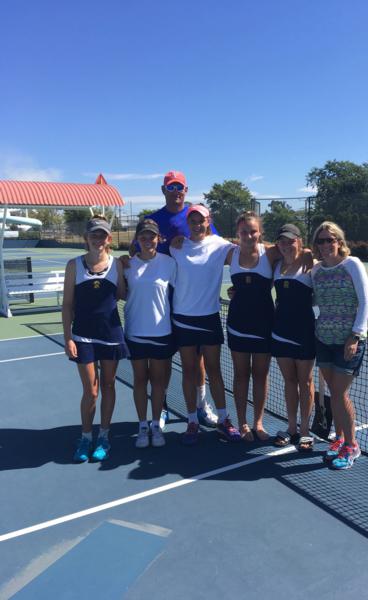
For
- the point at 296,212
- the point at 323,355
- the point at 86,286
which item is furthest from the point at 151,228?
the point at 296,212

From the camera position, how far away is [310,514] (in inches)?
120

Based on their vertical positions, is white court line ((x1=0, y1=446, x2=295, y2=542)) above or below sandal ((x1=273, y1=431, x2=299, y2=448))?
below

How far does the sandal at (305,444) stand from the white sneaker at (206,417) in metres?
0.92

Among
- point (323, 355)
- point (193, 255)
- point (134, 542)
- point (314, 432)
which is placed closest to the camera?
point (134, 542)

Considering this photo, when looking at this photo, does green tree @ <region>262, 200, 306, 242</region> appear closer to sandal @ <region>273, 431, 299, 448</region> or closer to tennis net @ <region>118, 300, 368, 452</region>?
tennis net @ <region>118, 300, 368, 452</region>

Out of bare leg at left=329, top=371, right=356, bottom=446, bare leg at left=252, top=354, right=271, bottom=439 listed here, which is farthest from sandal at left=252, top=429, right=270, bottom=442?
bare leg at left=329, top=371, right=356, bottom=446

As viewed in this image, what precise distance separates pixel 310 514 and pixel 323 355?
1.09 metres

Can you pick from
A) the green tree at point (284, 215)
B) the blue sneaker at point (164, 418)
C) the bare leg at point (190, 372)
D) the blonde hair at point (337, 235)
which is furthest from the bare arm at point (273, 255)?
the green tree at point (284, 215)

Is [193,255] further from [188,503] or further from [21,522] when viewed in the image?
[21,522]

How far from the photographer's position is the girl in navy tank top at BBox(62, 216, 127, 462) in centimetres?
369

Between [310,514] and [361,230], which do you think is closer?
[310,514]

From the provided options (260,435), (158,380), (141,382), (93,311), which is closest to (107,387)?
(141,382)

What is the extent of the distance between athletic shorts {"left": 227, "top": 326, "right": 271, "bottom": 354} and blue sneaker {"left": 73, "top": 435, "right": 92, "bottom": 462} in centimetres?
141

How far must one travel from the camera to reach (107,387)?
3.87m
